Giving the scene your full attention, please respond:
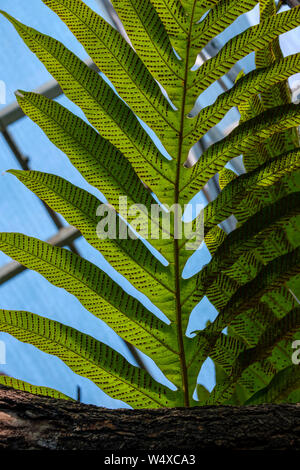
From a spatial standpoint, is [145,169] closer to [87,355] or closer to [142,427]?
[87,355]

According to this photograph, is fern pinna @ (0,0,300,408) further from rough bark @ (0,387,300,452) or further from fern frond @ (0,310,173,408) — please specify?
rough bark @ (0,387,300,452)

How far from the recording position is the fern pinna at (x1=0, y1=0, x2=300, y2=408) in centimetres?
80

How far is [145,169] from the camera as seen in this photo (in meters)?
0.85

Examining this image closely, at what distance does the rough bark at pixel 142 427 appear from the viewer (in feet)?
1.74

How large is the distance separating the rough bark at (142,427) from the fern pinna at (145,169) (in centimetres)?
19

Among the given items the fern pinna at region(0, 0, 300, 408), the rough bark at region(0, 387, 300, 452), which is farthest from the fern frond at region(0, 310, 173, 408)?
→ the rough bark at region(0, 387, 300, 452)

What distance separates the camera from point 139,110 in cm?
85

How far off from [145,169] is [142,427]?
42 cm

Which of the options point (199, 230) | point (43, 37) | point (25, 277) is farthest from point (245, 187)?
point (25, 277)

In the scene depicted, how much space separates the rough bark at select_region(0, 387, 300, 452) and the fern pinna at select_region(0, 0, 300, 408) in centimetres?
19

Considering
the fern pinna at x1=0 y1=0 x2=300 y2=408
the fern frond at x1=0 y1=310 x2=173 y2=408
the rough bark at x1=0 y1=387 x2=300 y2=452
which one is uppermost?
the fern pinna at x1=0 y1=0 x2=300 y2=408

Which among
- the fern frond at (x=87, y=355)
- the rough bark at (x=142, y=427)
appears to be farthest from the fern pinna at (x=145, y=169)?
the rough bark at (x=142, y=427)

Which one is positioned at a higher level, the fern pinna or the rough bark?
the fern pinna

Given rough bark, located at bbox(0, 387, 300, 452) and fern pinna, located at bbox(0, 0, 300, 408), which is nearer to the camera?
rough bark, located at bbox(0, 387, 300, 452)
